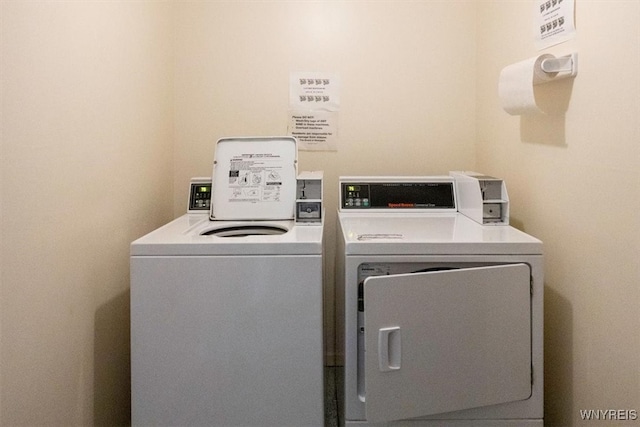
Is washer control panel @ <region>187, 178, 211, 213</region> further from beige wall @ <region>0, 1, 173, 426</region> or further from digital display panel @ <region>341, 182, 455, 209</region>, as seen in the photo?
digital display panel @ <region>341, 182, 455, 209</region>

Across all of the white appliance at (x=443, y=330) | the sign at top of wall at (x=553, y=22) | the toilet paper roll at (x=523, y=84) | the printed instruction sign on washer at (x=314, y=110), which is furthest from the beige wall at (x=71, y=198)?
the sign at top of wall at (x=553, y=22)

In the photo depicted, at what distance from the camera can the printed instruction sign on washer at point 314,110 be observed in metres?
2.63

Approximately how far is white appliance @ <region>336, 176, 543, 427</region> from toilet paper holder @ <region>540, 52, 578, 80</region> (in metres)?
0.53

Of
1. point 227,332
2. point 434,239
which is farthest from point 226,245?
point 434,239

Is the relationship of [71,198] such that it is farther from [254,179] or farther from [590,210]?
[590,210]

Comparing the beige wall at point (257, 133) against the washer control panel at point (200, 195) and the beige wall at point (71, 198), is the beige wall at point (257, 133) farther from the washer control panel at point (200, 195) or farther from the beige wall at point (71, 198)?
the washer control panel at point (200, 195)

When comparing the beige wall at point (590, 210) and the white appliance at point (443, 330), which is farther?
the white appliance at point (443, 330)

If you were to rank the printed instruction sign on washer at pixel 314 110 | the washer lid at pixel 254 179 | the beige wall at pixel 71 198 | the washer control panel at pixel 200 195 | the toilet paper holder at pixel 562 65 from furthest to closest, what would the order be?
1. the printed instruction sign on washer at pixel 314 110
2. the washer control panel at pixel 200 195
3. the washer lid at pixel 254 179
4. the toilet paper holder at pixel 562 65
5. the beige wall at pixel 71 198

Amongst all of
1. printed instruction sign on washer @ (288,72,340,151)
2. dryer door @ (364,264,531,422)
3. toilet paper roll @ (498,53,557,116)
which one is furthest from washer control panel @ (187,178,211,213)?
toilet paper roll @ (498,53,557,116)

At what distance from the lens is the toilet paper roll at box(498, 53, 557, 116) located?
5.47 feet

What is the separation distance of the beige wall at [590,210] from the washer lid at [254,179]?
0.97 m

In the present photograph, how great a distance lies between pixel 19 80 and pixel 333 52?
1.62 metres

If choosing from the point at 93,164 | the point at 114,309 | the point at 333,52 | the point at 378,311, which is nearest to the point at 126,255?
the point at 114,309

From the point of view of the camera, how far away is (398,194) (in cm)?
227
